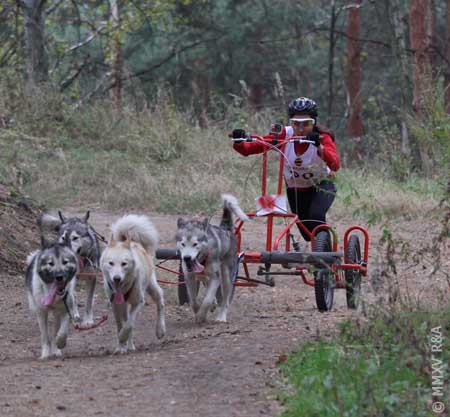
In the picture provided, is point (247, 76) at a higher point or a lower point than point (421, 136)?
higher

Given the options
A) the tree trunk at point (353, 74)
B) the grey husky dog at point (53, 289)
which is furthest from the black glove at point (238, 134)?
the tree trunk at point (353, 74)

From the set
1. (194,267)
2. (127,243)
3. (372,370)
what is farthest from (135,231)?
(372,370)

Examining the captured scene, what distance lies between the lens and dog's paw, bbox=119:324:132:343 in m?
7.66

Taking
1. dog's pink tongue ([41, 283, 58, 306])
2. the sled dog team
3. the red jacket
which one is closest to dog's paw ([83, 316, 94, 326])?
the sled dog team

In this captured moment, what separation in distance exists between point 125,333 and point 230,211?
1.78 m

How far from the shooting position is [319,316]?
8.74 metres

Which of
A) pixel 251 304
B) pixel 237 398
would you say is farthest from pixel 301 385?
pixel 251 304

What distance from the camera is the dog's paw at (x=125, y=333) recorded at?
302 inches

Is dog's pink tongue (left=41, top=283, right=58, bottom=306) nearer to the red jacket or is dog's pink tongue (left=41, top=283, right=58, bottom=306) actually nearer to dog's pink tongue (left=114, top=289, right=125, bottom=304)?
dog's pink tongue (left=114, top=289, right=125, bottom=304)

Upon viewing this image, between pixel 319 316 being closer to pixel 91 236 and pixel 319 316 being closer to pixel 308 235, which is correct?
pixel 308 235

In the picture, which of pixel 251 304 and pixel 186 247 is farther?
pixel 251 304

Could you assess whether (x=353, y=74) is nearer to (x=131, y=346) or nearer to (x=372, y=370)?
(x=131, y=346)

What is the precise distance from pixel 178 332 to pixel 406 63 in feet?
52.8

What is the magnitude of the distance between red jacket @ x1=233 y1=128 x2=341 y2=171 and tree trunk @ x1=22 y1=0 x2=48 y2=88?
12.2 metres
